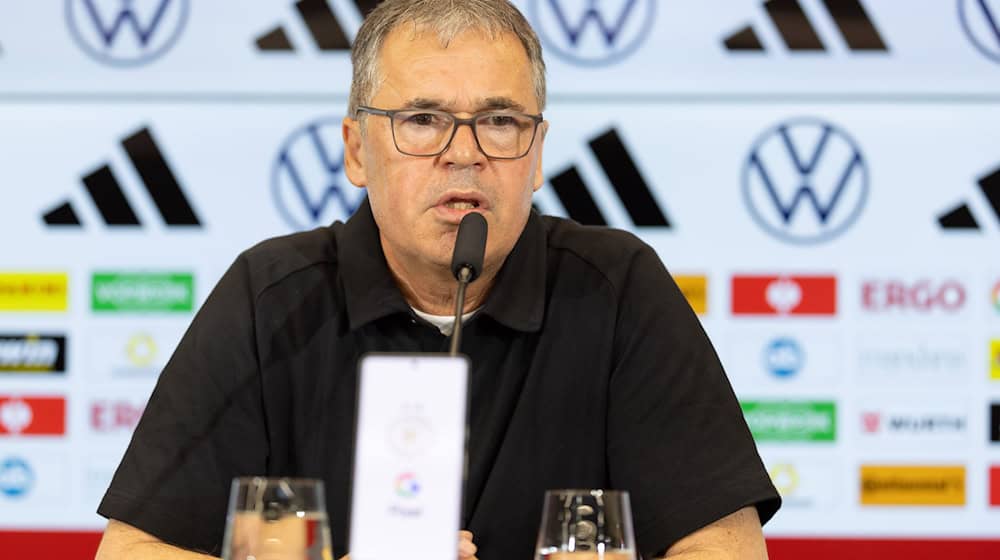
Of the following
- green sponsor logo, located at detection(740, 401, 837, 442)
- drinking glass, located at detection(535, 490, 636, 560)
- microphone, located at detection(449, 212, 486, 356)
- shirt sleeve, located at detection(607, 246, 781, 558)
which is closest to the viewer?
drinking glass, located at detection(535, 490, 636, 560)

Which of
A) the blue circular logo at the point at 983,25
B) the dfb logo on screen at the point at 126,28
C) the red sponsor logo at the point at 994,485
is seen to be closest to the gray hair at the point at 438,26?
the dfb logo on screen at the point at 126,28

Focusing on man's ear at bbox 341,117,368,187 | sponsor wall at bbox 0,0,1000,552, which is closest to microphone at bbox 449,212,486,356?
man's ear at bbox 341,117,368,187

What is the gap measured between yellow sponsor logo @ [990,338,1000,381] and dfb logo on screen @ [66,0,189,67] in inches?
89.0

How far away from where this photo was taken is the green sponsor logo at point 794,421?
3174 mm

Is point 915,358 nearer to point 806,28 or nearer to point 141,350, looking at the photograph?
point 806,28

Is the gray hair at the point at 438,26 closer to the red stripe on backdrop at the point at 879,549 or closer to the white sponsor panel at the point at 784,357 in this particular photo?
the white sponsor panel at the point at 784,357

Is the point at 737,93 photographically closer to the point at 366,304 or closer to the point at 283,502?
the point at 366,304

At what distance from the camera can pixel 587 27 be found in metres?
3.23

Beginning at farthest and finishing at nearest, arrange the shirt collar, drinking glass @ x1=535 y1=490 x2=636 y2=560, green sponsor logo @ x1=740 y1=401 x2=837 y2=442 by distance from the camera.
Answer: green sponsor logo @ x1=740 y1=401 x2=837 y2=442, the shirt collar, drinking glass @ x1=535 y1=490 x2=636 y2=560

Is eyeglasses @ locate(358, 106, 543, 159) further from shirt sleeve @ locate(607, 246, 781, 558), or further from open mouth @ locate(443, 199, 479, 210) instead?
shirt sleeve @ locate(607, 246, 781, 558)

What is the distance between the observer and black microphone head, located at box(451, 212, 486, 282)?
1429 mm

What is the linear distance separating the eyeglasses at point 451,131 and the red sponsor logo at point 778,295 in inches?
61.2

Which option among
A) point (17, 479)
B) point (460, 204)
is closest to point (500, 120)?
point (460, 204)

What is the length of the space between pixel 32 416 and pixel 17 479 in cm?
17
